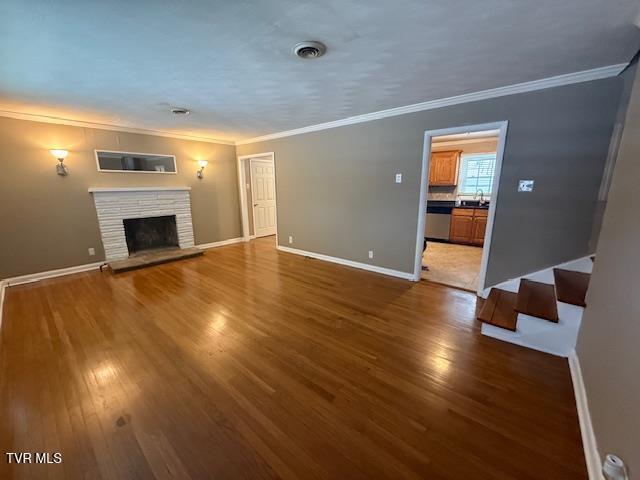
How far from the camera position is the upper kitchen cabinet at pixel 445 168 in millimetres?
6223

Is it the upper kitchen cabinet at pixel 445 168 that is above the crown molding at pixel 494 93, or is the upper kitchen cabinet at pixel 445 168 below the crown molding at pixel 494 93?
below

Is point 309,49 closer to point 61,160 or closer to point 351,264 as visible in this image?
point 351,264

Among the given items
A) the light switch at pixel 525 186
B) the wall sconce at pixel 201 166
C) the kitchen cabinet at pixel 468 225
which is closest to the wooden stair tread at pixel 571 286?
the light switch at pixel 525 186

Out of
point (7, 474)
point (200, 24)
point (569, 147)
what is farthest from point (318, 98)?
point (7, 474)

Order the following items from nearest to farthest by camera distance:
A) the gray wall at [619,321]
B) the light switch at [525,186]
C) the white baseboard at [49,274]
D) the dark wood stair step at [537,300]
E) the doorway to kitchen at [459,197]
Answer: the gray wall at [619,321], the dark wood stair step at [537,300], the light switch at [525,186], the white baseboard at [49,274], the doorway to kitchen at [459,197]

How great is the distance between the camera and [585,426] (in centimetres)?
146

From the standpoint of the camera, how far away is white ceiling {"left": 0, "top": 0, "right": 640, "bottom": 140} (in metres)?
1.51

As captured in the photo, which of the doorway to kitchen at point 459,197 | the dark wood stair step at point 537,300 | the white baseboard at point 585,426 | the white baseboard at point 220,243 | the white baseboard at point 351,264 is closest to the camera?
the white baseboard at point 585,426

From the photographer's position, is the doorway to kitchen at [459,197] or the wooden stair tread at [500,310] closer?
the wooden stair tread at [500,310]

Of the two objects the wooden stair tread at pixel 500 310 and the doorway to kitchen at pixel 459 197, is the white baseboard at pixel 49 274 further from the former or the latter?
the doorway to kitchen at pixel 459 197

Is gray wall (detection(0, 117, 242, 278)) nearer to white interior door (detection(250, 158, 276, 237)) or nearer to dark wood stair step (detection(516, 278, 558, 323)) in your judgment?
white interior door (detection(250, 158, 276, 237))

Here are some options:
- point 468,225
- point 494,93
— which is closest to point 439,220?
point 468,225

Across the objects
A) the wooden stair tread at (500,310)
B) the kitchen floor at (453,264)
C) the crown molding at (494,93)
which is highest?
the crown molding at (494,93)

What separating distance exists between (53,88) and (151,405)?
3484 millimetres
